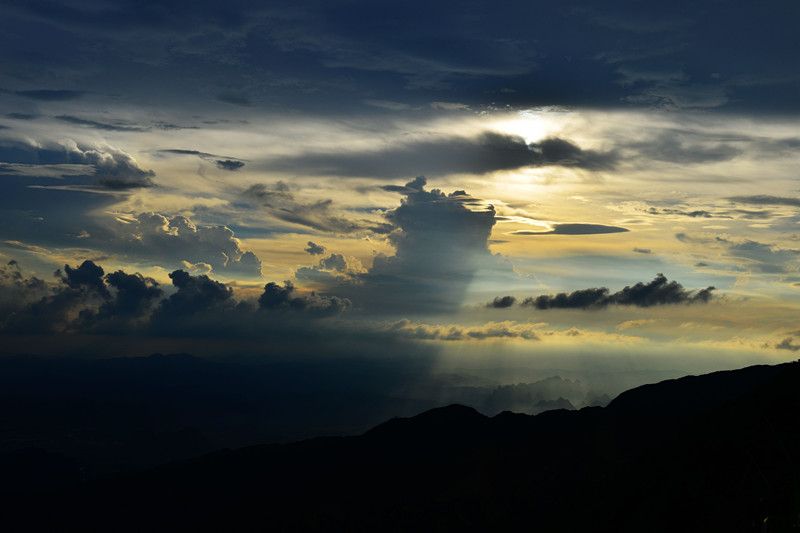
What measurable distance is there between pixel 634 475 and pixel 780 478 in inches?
2943

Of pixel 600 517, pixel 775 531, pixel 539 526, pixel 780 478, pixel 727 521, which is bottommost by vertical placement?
pixel 539 526

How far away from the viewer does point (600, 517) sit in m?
114

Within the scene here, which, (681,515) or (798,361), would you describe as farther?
(798,361)

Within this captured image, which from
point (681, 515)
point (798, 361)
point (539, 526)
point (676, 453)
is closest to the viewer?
point (681, 515)

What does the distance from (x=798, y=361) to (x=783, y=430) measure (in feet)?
168

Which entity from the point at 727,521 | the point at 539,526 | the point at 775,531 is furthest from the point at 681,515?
the point at 539,526

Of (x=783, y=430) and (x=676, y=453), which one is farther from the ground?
(x=783, y=430)

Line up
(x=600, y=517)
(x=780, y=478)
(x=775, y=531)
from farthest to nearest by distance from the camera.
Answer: (x=600, y=517) → (x=780, y=478) → (x=775, y=531)

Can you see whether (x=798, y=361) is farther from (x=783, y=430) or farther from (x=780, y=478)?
(x=780, y=478)

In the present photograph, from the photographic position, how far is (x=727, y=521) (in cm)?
7131

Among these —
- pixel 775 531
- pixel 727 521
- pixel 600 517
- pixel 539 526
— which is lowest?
pixel 539 526

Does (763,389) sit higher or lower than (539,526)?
higher

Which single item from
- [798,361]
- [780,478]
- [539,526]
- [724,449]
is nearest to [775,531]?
[780,478]

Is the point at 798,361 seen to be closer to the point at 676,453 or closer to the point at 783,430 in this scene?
the point at 676,453
